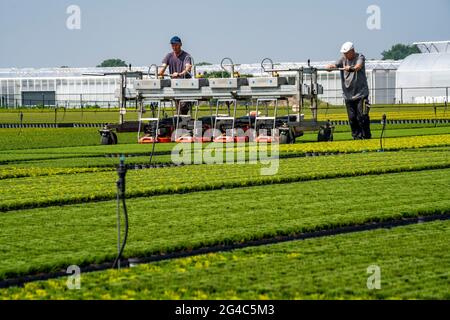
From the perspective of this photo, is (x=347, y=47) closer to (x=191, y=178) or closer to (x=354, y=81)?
(x=354, y=81)

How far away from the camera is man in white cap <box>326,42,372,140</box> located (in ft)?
95.8

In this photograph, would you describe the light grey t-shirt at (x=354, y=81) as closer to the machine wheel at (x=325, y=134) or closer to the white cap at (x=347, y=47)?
the white cap at (x=347, y=47)

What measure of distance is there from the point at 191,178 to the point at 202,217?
5.10 meters

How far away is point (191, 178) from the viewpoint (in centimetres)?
1841

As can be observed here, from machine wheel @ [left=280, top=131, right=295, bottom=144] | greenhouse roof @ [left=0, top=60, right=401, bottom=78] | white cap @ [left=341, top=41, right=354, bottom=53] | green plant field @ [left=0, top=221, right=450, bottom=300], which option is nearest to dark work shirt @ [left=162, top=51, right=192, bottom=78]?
machine wheel @ [left=280, top=131, right=295, bottom=144]

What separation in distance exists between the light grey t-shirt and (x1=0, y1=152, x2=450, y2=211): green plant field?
6360mm

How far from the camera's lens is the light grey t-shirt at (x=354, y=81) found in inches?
1158

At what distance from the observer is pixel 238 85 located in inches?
1221

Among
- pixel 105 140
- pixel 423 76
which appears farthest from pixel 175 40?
pixel 423 76

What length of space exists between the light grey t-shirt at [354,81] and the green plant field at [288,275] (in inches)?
718
